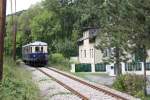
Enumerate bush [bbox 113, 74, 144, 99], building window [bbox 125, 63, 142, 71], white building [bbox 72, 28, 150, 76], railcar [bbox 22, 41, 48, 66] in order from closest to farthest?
bush [bbox 113, 74, 144, 99]
building window [bbox 125, 63, 142, 71]
white building [bbox 72, 28, 150, 76]
railcar [bbox 22, 41, 48, 66]

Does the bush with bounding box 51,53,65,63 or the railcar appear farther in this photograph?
the bush with bounding box 51,53,65,63

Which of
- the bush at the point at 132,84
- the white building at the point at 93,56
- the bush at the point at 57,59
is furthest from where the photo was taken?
the bush at the point at 57,59

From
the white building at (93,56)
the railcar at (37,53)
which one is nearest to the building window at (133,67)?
the white building at (93,56)

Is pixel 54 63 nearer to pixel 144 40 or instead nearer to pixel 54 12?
pixel 54 12

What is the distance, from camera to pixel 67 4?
87.1 metres

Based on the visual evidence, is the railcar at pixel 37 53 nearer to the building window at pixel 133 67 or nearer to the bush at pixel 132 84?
the building window at pixel 133 67

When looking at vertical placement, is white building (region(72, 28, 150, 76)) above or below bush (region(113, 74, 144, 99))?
above

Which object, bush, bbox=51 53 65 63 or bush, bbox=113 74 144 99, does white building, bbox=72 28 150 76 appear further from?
bush, bbox=113 74 144 99

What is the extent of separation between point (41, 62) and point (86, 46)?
7.51m

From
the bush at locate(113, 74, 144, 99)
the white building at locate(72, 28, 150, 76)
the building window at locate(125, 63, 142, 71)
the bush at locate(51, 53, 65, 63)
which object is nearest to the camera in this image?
the bush at locate(113, 74, 144, 99)

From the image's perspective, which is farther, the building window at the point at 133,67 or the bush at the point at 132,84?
the building window at the point at 133,67

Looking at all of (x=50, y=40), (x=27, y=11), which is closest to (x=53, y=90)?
(x=50, y=40)

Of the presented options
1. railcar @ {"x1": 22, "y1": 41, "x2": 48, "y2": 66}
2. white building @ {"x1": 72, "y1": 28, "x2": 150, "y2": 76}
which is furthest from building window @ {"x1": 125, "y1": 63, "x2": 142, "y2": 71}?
railcar @ {"x1": 22, "y1": 41, "x2": 48, "y2": 66}

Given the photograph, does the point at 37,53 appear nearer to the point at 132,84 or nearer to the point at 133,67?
the point at 133,67
